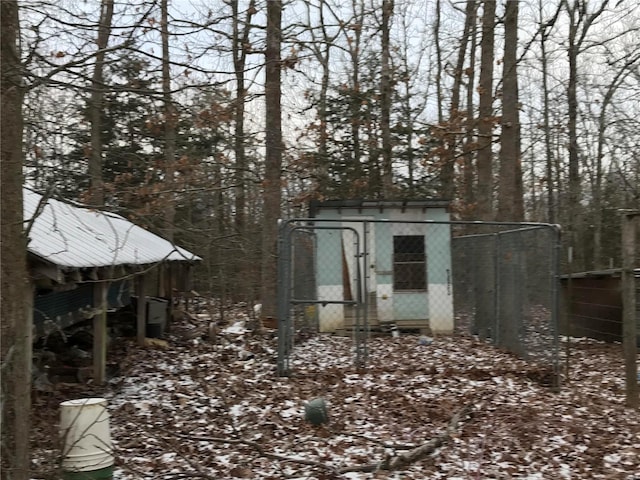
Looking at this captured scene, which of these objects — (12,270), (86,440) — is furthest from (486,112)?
(12,270)

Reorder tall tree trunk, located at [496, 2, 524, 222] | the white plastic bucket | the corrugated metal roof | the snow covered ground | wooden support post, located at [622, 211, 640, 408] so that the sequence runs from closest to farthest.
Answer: the white plastic bucket
the snow covered ground
the corrugated metal roof
wooden support post, located at [622, 211, 640, 408]
tall tree trunk, located at [496, 2, 524, 222]

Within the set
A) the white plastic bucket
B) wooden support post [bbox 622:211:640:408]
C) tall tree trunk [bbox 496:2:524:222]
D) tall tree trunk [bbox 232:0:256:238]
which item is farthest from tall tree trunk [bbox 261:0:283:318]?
the white plastic bucket

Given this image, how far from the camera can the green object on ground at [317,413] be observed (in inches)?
242

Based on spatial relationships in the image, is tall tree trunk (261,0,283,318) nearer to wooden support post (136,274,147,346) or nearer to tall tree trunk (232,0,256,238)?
tall tree trunk (232,0,256,238)

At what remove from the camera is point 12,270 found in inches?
154

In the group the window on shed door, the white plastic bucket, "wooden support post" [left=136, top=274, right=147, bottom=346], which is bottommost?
the white plastic bucket

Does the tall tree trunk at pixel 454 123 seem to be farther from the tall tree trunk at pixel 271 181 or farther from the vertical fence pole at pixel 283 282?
the vertical fence pole at pixel 283 282

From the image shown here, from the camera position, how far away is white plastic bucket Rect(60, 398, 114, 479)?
464cm

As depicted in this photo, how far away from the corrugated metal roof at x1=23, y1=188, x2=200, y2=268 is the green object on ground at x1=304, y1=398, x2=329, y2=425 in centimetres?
187

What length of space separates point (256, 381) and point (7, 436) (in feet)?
13.8

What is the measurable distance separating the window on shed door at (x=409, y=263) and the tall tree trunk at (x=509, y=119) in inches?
72.1

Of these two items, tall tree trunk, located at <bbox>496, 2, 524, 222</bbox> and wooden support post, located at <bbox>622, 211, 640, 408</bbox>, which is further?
tall tree trunk, located at <bbox>496, 2, 524, 222</bbox>

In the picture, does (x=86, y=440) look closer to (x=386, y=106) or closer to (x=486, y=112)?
(x=486, y=112)

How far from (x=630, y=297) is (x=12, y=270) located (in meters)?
5.87
